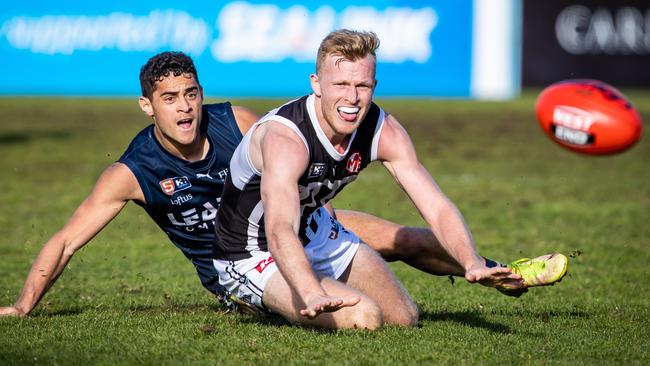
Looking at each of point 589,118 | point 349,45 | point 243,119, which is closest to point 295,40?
point 589,118

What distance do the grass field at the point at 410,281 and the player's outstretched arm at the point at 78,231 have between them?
23cm

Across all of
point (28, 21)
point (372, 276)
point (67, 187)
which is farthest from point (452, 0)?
point (372, 276)

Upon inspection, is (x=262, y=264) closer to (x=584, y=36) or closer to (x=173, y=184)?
(x=173, y=184)

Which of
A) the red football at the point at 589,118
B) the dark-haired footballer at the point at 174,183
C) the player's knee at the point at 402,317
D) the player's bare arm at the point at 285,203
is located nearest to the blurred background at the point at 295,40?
the red football at the point at 589,118

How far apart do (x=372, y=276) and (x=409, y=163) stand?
0.84 m

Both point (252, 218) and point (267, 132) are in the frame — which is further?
point (252, 218)

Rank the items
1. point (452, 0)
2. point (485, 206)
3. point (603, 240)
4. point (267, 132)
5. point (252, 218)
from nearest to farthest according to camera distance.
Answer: point (267, 132)
point (252, 218)
point (603, 240)
point (485, 206)
point (452, 0)

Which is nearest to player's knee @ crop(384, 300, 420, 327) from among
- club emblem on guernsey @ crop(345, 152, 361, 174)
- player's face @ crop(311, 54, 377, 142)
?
club emblem on guernsey @ crop(345, 152, 361, 174)

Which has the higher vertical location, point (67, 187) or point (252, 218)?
point (252, 218)

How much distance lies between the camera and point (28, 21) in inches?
1142

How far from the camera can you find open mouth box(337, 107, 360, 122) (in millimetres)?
6164

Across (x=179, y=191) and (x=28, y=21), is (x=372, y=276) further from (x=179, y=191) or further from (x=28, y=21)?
(x=28, y=21)

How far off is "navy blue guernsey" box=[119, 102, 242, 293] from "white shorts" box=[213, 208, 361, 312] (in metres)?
0.31

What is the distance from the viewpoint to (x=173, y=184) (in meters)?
6.98
